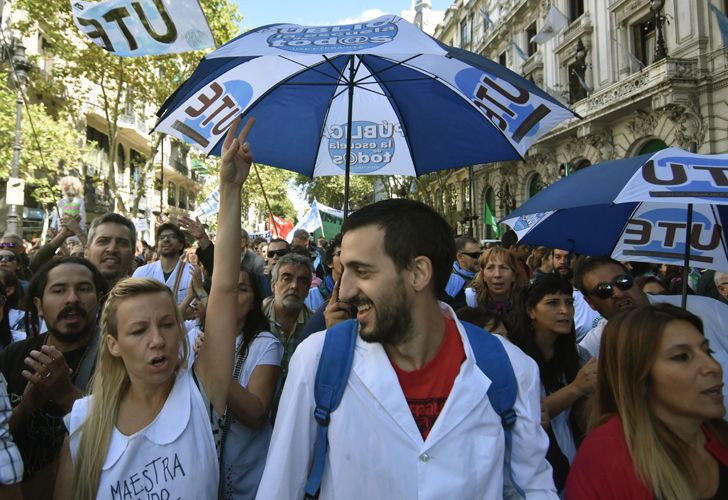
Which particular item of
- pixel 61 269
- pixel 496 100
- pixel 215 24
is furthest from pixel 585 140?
pixel 61 269

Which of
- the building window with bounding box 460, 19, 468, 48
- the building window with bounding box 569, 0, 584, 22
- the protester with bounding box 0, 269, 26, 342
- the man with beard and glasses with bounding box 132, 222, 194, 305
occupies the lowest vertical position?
the protester with bounding box 0, 269, 26, 342

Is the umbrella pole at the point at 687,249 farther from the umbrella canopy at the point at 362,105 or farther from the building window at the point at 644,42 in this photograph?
the building window at the point at 644,42

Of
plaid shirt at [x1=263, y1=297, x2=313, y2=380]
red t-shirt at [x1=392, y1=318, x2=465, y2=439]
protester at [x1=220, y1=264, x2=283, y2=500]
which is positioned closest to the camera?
red t-shirt at [x1=392, y1=318, x2=465, y2=439]

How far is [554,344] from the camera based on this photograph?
124 inches

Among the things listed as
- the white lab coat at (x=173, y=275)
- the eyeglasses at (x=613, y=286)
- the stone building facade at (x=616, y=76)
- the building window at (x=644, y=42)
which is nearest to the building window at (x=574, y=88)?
the stone building facade at (x=616, y=76)

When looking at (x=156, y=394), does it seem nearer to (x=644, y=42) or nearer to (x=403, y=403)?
(x=403, y=403)

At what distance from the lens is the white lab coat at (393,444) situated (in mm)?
1544

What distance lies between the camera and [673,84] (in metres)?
16.7

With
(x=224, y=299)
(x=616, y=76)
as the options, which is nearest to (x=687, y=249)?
(x=224, y=299)

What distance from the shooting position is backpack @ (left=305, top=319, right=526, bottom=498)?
1596mm

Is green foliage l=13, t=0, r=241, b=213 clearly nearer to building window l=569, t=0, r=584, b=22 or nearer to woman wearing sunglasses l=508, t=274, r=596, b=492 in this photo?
building window l=569, t=0, r=584, b=22

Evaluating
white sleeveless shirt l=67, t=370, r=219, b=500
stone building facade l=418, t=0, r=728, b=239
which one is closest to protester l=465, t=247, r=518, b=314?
white sleeveless shirt l=67, t=370, r=219, b=500

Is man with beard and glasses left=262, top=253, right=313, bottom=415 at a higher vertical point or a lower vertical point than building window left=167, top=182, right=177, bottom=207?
lower

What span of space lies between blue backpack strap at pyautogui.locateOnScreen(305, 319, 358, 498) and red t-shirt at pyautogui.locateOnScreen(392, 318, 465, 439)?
187 millimetres
